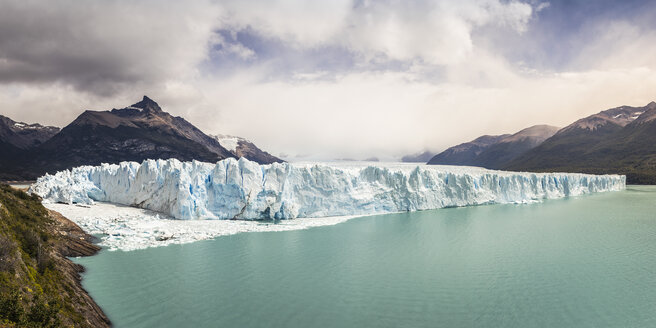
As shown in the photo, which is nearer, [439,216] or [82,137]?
[439,216]

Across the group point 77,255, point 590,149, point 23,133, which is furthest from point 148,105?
point 590,149

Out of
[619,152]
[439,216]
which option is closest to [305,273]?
[439,216]

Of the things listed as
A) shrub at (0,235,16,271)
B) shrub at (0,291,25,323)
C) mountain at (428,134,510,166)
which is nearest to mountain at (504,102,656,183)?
mountain at (428,134,510,166)

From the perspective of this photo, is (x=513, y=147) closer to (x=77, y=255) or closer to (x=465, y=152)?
(x=465, y=152)

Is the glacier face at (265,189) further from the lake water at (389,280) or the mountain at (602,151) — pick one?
the mountain at (602,151)

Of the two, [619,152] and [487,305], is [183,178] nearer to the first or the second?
[487,305]

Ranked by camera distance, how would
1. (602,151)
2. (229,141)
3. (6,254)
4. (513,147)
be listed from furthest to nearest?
(229,141) → (513,147) → (602,151) → (6,254)
